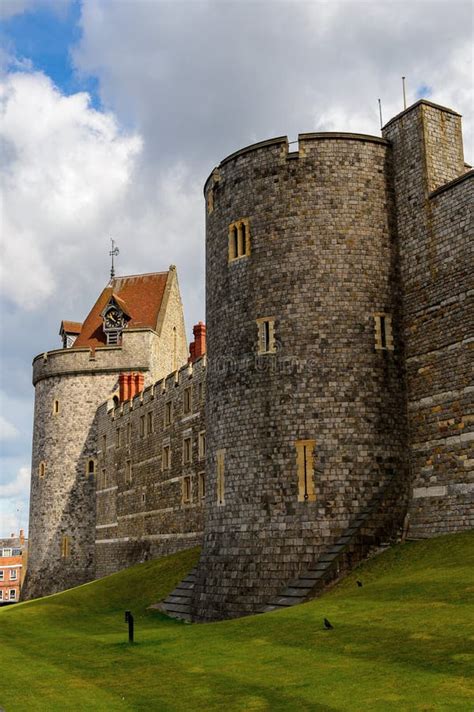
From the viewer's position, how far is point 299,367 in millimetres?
22516

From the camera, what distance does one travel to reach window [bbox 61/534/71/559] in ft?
171

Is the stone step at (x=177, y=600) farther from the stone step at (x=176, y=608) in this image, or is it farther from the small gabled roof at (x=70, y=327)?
the small gabled roof at (x=70, y=327)

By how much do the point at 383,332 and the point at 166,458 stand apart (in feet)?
66.2

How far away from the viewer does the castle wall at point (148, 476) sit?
3700cm

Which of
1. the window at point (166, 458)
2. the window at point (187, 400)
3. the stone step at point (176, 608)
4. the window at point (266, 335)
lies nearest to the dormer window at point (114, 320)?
the window at point (166, 458)

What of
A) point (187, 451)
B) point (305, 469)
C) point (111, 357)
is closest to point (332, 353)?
point (305, 469)

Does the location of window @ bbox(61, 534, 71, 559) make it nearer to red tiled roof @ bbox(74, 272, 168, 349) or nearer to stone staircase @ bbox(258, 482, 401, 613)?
red tiled roof @ bbox(74, 272, 168, 349)

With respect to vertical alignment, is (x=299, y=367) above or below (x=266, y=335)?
below

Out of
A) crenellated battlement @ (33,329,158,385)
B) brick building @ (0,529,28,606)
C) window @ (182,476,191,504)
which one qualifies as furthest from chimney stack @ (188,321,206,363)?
brick building @ (0,529,28,606)

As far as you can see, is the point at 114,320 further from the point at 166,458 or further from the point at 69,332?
the point at 166,458

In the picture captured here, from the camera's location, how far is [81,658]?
1688 cm

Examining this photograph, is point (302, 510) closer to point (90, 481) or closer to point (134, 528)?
point (134, 528)

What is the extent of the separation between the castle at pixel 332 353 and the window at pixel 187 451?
12004mm

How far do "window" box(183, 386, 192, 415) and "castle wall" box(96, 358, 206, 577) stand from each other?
23cm
